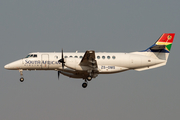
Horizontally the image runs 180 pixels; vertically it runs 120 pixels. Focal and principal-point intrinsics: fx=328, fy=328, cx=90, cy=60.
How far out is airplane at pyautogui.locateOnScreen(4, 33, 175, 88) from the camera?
1379 inches

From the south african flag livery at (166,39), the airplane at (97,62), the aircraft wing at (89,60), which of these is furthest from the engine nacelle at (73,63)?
the south african flag livery at (166,39)

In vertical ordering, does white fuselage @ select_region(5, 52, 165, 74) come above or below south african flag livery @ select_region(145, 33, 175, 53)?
below

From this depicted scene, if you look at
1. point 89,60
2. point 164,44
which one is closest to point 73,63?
point 89,60

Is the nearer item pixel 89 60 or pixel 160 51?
pixel 89 60

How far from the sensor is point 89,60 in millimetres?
33250

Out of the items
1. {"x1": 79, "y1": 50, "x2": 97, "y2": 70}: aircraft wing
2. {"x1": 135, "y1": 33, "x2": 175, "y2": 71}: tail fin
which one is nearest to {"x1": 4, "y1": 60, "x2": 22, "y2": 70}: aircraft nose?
{"x1": 79, "y1": 50, "x2": 97, "y2": 70}: aircraft wing

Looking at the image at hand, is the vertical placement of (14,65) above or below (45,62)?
below

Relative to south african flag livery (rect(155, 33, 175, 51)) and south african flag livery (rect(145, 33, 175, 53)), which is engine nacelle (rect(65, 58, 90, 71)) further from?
south african flag livery (rect(155, 33, 175, 51))

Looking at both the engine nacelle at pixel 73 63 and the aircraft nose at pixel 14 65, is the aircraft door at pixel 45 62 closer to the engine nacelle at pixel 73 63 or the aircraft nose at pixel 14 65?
the aircraft nose at pixel 14 65

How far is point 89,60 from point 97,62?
2244 millimetres

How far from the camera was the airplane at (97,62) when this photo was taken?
35.0 metres

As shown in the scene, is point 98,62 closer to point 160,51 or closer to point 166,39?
point 160,51

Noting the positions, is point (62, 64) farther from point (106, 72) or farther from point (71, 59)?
point (106, 72)

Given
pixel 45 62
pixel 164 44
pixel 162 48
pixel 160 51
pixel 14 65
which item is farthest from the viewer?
pixel 164 44
